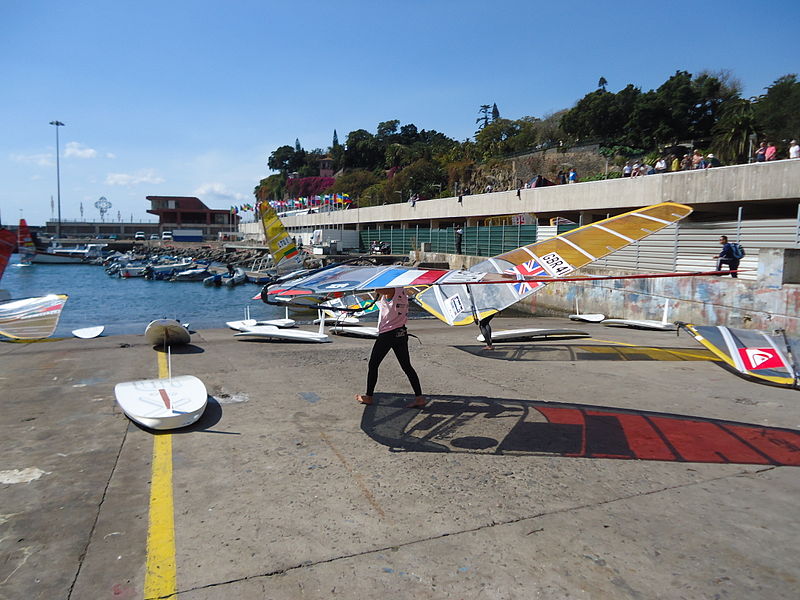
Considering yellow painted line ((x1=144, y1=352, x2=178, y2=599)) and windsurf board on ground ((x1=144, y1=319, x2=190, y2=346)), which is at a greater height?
windsurf board on ground ((x1=144, y1=319, x2=190, y2=346))

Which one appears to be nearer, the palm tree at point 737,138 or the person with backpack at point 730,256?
the person with backpack at point 730,256

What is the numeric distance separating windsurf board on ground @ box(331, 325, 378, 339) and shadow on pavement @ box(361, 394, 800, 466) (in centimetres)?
661

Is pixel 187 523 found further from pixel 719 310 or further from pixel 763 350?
pixel 719 310

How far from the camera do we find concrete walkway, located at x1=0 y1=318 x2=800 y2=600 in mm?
3357

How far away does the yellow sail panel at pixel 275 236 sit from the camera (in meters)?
31.3

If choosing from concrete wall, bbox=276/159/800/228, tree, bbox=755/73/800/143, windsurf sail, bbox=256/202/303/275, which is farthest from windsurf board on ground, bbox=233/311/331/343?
tree, bbox=755/73/800/143

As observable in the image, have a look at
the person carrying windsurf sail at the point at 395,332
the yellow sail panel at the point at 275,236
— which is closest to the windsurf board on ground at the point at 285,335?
the person carrying windsurf sail at the point at 395,332

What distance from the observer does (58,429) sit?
20.2ft

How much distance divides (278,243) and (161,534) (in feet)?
97.4

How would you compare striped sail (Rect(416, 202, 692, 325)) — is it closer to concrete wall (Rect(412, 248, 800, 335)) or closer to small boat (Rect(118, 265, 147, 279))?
concrete wall (Rect(412, 248, 800, 335))

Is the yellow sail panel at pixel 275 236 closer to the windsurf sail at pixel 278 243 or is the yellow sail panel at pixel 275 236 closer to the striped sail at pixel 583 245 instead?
the windsurf sail at pixel 278 243

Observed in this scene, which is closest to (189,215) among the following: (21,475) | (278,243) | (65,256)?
(65,256)

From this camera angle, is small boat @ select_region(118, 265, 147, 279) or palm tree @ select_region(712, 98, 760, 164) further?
small boat @ select_region(118, 265, 147, 279)

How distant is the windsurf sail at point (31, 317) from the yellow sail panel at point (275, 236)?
2272 centimetres
